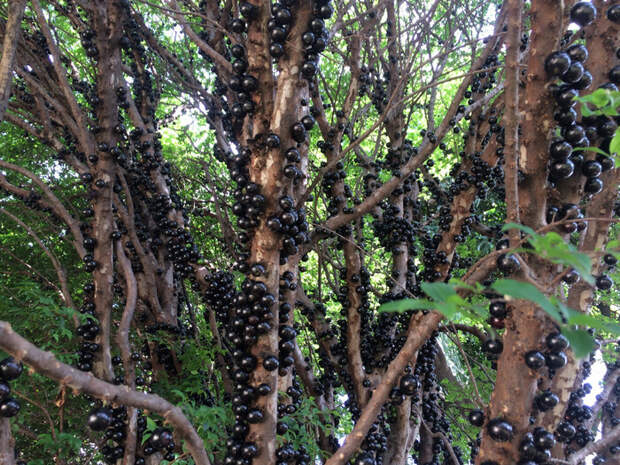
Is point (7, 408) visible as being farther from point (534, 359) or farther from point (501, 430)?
point (534, 359)

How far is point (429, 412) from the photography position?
555 centimetres

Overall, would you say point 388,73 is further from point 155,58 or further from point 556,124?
point 556,124

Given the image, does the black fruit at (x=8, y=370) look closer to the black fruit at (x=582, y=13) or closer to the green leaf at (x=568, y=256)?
the green leaf at (x=568, y=256)

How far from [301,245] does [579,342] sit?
8.82ft

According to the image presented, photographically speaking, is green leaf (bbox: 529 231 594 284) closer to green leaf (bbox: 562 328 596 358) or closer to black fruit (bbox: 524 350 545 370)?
green leaf (bbox: 562 328 596 358)

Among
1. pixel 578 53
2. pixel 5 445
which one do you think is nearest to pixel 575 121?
pixel 578 53

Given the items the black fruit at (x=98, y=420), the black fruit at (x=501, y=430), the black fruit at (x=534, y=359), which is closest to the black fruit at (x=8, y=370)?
the black fruit at (x=98, y=420)

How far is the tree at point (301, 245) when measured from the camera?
6.58 feet

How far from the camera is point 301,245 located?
3.53m

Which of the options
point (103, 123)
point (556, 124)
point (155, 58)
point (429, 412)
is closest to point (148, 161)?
point (103, 123)

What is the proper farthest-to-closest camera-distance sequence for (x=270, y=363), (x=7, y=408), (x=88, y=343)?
(x=88, y=343)
(x=270, y=363)
(x=7, y=408)

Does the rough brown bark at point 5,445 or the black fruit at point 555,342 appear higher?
the black fruit at point 555,342

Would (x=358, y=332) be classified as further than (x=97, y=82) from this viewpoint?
Yes

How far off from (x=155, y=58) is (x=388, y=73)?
127 inches
